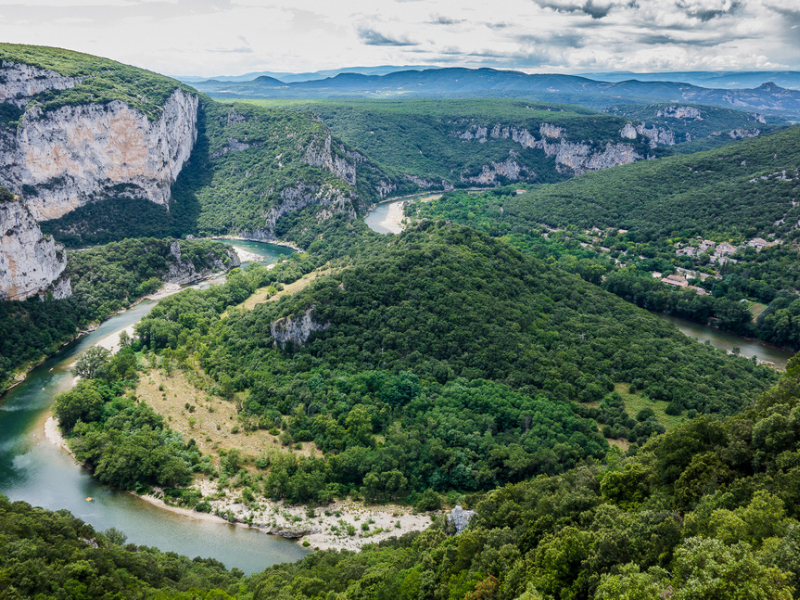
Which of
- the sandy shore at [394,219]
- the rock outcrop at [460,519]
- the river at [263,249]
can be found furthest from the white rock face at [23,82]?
the rock outcrop at [460,519]

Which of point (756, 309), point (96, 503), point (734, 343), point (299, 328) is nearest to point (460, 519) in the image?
point (96, 503)

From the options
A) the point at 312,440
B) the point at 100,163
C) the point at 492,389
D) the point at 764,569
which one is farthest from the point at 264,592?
the point at 100,163

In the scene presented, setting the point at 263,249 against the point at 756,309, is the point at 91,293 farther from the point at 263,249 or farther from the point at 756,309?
the point at 756,309

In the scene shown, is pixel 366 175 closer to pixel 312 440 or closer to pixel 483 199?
pixel 483 199

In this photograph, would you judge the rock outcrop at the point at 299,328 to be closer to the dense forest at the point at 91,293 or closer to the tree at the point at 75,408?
the tree at the point at 75,408

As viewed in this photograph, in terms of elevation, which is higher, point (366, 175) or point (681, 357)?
point (366, 175)

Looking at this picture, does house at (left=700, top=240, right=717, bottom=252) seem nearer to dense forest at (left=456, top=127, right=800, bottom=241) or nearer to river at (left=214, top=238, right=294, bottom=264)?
dense forest at (left=456, top=127, right=800, bottom=241)
